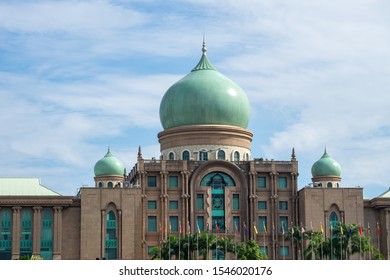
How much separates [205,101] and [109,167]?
63.2 feet

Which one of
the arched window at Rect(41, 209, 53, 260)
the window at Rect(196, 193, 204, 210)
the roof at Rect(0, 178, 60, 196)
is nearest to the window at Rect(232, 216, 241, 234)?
the window at Rect(196, 193, 204, 210)

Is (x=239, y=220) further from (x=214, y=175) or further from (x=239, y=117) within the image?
(x=239, y=117)

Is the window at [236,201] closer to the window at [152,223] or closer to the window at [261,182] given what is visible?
the window at [261,182]

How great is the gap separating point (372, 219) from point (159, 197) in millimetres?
24300

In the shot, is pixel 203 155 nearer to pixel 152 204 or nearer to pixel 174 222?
pixel 152 204

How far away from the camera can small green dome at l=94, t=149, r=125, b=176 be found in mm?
116000

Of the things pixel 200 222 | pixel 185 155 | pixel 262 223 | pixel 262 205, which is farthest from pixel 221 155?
pixel 262 223

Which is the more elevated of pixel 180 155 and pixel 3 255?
pixel 180 155

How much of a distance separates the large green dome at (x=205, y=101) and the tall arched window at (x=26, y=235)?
1989cm

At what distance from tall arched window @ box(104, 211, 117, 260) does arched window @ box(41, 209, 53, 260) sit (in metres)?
5.96
